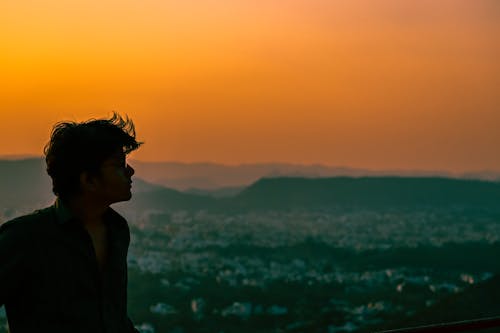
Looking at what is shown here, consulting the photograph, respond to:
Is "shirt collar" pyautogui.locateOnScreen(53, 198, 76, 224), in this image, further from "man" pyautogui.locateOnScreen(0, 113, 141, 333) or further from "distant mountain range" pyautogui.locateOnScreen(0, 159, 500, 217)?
"distant mountain range" pyautogui.locateOnScreen(0, 159, 500, 217)

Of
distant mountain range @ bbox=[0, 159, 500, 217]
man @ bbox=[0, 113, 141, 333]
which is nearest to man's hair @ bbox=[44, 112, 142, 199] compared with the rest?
man @ bbox=[0, 113, 141, 333]

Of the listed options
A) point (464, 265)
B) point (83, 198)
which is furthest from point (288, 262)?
point (83, 198)

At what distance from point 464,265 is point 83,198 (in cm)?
6668

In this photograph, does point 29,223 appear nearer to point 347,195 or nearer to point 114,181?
point 114,181

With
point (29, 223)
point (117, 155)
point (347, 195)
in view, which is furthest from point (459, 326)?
point (347, 195)

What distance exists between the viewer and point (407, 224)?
93625 mm

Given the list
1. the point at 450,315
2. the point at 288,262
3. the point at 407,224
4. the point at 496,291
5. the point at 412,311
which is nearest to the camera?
the point at 450,315

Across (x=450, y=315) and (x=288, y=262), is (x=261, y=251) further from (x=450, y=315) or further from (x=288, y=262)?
(x=450, y=315)

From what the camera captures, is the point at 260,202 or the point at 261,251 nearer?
the point at 261,251

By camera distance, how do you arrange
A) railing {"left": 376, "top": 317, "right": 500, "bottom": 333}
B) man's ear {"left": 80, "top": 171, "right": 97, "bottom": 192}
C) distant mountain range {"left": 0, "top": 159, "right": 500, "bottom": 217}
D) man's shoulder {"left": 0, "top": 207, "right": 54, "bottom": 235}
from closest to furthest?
man's shoulder {"left": 0, "top": 207, "right": 54, "bottom": 235} < man's ear {"left": 80, "top": 171, "right": 97, "bottom": 192} < railing {"left": 376, "top": 317, "right": 500, "bottom": 333} < distant mountain range {"left": 0, "top": 159, "right": 500, "bottom": 217}

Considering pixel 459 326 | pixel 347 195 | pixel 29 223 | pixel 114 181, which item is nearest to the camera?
pixel 29 223

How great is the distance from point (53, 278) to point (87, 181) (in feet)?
0.81

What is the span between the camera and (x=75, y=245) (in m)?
2.35

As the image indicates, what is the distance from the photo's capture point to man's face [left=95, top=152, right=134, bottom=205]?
7.82ft
